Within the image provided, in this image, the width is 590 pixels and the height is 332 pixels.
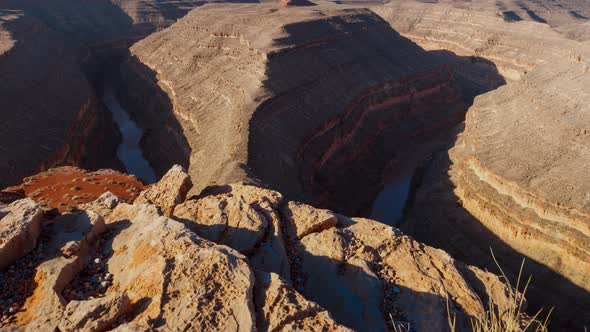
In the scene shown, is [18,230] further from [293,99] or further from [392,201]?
[392,201]

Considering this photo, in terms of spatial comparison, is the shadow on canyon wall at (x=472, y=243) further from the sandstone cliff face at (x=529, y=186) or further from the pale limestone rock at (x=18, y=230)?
the pale limestone rock at (x=18, y=230)

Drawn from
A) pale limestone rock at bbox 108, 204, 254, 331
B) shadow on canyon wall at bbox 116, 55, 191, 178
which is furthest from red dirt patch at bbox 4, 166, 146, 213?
shadow on canyon wall at bbox 116, 55, 191, 178


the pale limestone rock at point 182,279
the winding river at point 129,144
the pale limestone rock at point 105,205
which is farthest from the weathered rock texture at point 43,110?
the pale limestone rock at point 182,279

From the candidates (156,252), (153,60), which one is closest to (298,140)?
(156,252)

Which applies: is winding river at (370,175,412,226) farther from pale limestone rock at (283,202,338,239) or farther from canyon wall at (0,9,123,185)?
canyon wall at (0,9,123,185)

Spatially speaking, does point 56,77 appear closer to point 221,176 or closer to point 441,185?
point 221,176

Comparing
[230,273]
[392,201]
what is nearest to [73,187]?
[230,273]
